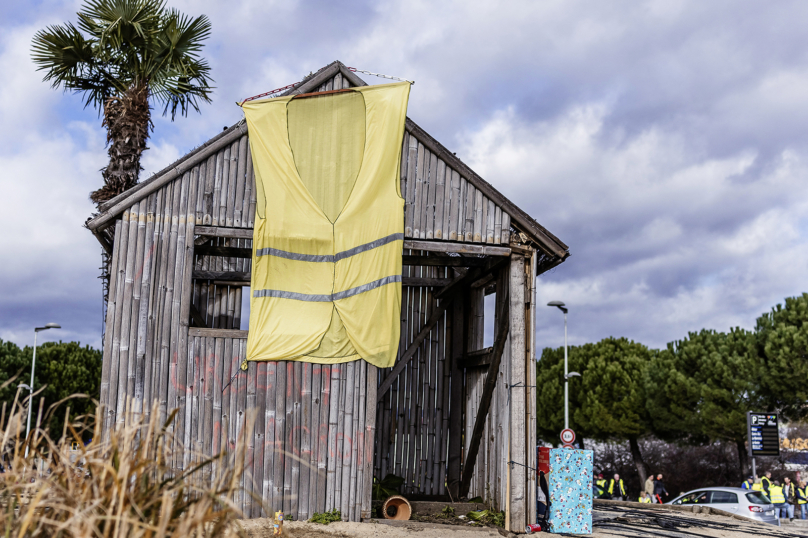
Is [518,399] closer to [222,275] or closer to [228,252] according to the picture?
[228,252]

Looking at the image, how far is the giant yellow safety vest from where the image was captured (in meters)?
10.9

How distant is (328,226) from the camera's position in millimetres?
11195

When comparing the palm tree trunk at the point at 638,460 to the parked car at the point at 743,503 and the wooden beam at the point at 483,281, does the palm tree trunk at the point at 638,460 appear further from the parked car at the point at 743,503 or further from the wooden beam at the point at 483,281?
the wooden beam at the point at 483,281

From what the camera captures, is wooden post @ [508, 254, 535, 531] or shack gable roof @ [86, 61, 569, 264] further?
shack gable roof @ [86, 61, 569, 264]

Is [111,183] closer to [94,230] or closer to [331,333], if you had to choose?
[94,230]

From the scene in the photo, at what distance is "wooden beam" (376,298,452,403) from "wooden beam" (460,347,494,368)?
3.22 feet

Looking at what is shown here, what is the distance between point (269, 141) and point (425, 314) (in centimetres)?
570

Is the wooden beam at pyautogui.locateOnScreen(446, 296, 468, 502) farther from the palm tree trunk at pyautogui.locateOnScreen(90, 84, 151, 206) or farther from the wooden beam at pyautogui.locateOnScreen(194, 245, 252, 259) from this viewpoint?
the palm tree trunk at pyautogui.locateOnScreen(90, 84, 151, 206)

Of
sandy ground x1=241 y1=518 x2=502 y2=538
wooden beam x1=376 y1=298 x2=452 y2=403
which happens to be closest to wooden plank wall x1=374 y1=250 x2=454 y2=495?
wooden beam x1=376 y1=298 x2=452 y2=403

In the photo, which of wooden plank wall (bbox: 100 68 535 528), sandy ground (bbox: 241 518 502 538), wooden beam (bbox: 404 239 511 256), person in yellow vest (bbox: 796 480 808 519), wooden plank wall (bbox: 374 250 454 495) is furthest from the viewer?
person in yellow vest (bbox: 796 480 808 519)

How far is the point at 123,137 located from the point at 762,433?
1998 centimetres

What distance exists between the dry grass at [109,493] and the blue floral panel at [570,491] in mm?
9479

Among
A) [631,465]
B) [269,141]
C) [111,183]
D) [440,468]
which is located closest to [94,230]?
[269,141]

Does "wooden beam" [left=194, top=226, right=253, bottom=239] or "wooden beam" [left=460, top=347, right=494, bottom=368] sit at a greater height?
"wooden beam" [left=194, top=226, right=253, bottom=239]
